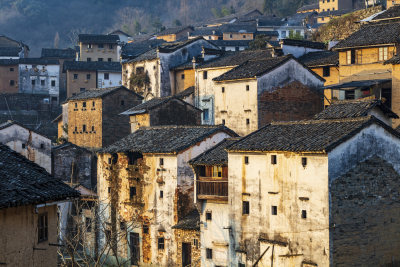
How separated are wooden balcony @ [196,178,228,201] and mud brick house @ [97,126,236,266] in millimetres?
2778

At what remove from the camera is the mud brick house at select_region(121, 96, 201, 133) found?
49.1 meters

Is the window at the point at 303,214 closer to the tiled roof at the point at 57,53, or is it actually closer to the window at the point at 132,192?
the window at the point at 132,192

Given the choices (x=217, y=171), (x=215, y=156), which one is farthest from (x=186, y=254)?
(x=215, y=156)

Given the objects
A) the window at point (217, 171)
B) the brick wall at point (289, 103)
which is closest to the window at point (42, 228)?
the window at point (217, 171)

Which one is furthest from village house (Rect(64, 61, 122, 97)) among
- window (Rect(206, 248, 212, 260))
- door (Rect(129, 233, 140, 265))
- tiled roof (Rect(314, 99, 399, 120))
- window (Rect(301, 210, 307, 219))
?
window (Rect(301, 210, 307, 219))

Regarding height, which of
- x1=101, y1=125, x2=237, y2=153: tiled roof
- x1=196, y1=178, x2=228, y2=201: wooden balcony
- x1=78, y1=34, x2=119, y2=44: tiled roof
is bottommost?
x1=196, y1=178, x2=228, y2=201: wooden balcony

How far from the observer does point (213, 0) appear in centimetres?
14775

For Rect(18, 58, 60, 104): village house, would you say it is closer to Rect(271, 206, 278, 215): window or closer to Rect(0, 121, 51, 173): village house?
Rect(0, 121, 51, 173): village house

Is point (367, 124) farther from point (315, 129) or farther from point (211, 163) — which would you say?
point (211, 163)

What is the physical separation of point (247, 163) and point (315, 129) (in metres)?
3.73

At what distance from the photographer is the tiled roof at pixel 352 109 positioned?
34.6 meters

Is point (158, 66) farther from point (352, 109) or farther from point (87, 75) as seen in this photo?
point (352, 109)

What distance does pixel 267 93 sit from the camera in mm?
45781

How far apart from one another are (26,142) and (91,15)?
312ft
